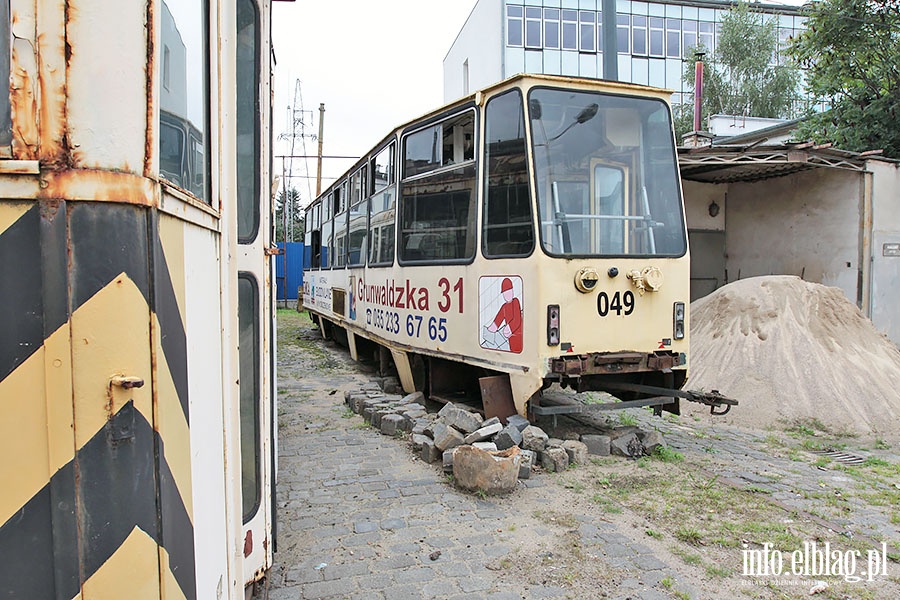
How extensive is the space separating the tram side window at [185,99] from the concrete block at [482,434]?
3.71m

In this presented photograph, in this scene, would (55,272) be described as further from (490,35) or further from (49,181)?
(490,35)

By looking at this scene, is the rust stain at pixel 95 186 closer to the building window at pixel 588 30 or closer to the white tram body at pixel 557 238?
the white tram body at pixel 557 238

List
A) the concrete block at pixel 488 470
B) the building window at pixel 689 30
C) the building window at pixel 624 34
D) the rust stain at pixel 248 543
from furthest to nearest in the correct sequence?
the building window at pixel 689 30 < the building window at pixel 624 34 < the concrete block at pixel 488 470 < the rust stain at pixel 248 543

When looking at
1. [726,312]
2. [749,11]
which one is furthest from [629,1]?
[726,312]

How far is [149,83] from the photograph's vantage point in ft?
3.91

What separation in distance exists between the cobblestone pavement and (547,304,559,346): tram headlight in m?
1.13

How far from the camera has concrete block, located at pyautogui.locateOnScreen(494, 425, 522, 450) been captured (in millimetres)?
4992

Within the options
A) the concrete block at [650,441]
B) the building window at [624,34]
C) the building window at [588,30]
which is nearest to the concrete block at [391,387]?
the concrete block at [650,441]

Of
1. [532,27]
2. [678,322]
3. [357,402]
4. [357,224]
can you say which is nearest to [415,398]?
[357,402]

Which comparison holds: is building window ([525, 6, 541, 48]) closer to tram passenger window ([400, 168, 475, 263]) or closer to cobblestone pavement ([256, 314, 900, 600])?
tram passenger window ([400, 168, 475, 263])

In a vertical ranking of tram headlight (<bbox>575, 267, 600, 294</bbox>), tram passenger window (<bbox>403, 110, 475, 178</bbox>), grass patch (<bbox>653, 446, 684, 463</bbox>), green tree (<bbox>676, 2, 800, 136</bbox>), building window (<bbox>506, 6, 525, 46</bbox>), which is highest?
building window (<bbox>506, 6, 525, 46</bbox>)

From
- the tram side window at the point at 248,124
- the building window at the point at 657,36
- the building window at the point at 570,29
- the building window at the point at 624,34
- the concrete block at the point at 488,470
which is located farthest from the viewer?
the building window at the point at 657,36

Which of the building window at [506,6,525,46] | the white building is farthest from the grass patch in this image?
the building window at [506,6,525,46]

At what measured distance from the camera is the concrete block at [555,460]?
5.16 meters
